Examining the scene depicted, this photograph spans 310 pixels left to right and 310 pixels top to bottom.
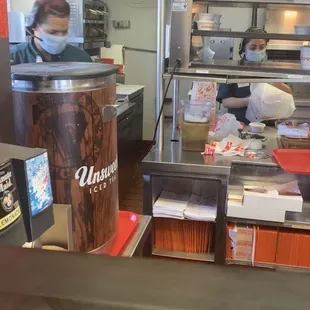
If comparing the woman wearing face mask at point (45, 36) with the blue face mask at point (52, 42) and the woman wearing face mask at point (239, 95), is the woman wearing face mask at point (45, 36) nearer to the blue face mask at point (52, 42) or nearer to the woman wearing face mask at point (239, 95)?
the blue face mask at point (52, 42)

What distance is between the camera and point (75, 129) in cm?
89

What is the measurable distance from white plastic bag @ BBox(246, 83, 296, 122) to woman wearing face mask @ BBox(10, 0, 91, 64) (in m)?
1.27

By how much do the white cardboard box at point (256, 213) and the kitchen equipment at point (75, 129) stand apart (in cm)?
125

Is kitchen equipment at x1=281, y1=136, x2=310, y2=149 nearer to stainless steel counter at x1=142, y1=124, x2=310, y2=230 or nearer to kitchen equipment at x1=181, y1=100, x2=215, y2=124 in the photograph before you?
stainless steel counter at x1=142, y1=124, x2=310, y2=230

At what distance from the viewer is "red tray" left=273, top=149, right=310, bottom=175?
81.8 inches

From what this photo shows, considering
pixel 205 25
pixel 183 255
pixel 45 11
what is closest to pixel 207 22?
pixel 205 25

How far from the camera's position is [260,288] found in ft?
1.41

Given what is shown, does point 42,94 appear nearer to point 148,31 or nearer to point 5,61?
point 5,61

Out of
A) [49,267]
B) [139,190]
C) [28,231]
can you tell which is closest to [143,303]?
[49,267]

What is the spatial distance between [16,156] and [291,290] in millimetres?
447

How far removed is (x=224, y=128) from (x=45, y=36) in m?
1.34

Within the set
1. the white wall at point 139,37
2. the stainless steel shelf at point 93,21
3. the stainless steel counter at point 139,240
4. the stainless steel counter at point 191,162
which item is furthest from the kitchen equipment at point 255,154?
the white wall at point 139,37

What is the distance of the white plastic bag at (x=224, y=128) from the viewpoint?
8.47 feet

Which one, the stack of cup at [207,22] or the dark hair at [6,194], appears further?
the stack of cup at [207,22]
